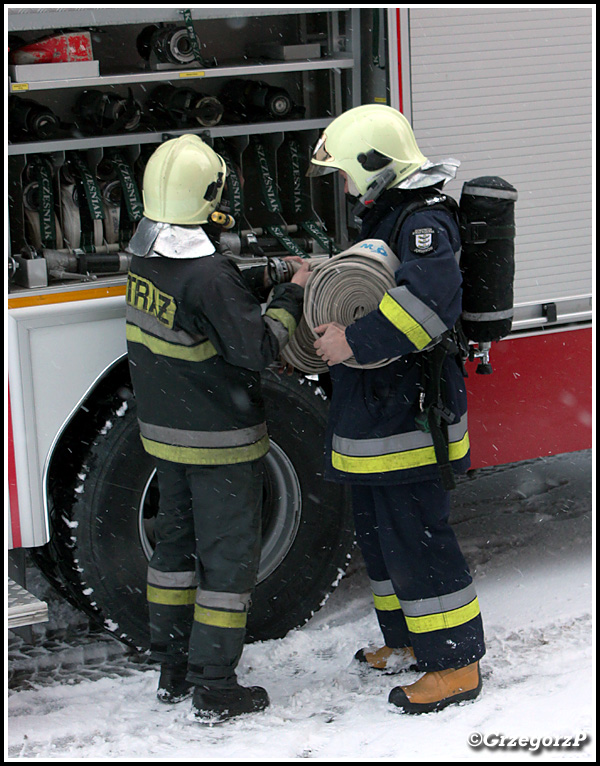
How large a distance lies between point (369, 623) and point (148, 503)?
105 centimetres

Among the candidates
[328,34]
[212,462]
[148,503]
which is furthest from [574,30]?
[148,503]

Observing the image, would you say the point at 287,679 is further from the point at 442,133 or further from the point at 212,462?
the point at 442,133

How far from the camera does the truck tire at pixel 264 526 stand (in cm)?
359

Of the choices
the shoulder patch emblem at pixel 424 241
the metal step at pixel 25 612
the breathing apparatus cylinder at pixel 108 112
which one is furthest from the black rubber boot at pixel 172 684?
the breathing apparatus cylinder at pixel 108 112

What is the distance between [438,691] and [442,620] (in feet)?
0.83

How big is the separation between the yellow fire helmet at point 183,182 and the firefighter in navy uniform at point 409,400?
0.39 m

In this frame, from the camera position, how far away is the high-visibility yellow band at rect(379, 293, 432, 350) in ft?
9.80

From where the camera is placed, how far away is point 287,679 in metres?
3.64

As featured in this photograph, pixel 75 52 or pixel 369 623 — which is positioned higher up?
pixel 75 52

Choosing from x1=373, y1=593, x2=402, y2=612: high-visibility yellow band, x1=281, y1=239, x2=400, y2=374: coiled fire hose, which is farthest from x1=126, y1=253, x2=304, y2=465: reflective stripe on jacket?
x1=373, y1=593, x2=402, y2=612: high-visibility yellow band

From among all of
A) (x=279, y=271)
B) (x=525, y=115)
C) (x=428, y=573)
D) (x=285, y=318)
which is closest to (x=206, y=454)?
(x=285, y=318)

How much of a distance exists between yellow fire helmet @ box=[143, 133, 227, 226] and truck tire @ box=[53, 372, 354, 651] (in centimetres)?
80

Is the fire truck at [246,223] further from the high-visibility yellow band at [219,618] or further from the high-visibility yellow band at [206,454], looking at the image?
the high-visibility yellow band at [219,618]

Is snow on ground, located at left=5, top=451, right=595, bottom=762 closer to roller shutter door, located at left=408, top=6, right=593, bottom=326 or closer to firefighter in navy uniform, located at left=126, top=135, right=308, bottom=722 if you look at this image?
firefighter in navy uniform, located at left=126, top=135, right=308, bottom=722
